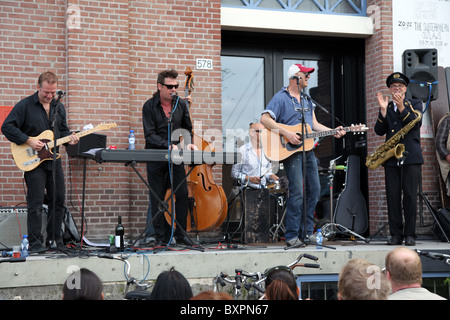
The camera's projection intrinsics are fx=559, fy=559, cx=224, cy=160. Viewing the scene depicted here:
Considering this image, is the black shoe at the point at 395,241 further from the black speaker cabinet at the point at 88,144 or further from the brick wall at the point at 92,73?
the black speaker cabinet at the point at 88,144

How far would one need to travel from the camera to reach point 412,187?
23.2 feet

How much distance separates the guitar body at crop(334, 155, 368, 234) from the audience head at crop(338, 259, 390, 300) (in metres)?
5.86

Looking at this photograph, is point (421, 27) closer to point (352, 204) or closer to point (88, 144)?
point (352, 204)

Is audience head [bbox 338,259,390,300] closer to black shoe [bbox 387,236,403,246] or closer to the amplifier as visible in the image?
black shoe [bbox 387,236,403,246]

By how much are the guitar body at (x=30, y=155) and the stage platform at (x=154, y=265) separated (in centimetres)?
106

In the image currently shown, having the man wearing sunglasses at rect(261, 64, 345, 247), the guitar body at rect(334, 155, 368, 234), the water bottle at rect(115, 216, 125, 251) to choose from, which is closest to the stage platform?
the water bottle at rect(115, 216, 125, 251)

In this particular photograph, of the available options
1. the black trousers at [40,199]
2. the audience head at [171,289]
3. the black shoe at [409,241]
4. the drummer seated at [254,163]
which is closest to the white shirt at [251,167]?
the drummer seated at [254,163]

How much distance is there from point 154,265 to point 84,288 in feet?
9.54

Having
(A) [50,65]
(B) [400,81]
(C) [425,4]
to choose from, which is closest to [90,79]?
(A) [50,65]

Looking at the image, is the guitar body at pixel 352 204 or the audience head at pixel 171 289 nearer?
the audience head at pixel 171 289

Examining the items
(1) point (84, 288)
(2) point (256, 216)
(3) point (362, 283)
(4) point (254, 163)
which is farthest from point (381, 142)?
(1) point (84, 288)

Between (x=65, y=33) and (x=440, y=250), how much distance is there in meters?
5.82

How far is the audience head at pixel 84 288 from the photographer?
2.81 meters
